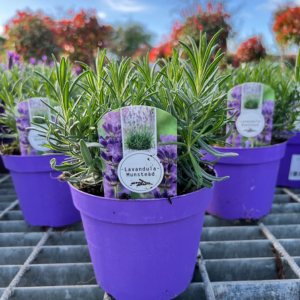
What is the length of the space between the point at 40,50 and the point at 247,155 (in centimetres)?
559

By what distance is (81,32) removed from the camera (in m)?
6.43

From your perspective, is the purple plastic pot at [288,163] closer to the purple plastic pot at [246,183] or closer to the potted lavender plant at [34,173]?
the purple plastic pot at [246,183]

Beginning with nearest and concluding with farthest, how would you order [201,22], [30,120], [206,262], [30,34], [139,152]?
[139,152], [206,262], [30,120], [201,22], [30,34]

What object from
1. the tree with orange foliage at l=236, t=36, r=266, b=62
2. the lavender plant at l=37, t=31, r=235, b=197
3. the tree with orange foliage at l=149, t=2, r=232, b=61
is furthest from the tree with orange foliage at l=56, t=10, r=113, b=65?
the lavender plant at l=37, t=31, r=235, b=197

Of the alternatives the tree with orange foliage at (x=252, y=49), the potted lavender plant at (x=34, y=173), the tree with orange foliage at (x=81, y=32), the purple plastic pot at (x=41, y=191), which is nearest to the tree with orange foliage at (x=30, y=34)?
the tree with orange foliage at (x=81, y=32)

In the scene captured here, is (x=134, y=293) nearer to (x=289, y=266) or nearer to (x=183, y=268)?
(x=183, y=268)

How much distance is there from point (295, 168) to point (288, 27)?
20.3 ft

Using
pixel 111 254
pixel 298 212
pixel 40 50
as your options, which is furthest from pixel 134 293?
pixel 40 50

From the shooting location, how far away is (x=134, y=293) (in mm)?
772

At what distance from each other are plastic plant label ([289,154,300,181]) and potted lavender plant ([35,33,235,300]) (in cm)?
106

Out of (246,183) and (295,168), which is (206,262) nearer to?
(246,183)

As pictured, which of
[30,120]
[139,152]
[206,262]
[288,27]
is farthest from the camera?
[288,27]

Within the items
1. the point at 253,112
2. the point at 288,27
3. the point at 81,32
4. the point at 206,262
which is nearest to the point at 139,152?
the point at 206,262

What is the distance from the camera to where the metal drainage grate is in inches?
33.4
